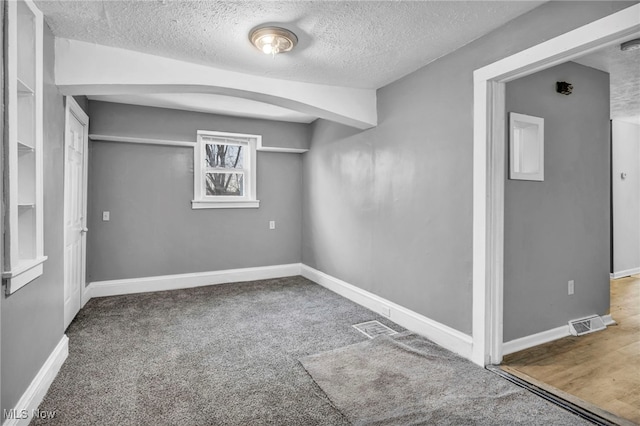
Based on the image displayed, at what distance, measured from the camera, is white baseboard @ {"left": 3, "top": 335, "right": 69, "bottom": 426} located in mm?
1765

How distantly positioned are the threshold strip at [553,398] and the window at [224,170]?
3.82 metres

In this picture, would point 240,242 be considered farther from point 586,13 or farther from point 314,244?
point 586,13

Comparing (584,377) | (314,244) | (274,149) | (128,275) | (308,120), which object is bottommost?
(584,377)

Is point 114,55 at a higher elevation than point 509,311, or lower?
higher

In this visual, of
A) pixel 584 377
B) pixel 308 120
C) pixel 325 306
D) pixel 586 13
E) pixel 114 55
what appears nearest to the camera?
pixel 586 13

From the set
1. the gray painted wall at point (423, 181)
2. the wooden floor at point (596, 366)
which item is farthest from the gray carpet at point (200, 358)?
the wooden floor at point (596, 366)

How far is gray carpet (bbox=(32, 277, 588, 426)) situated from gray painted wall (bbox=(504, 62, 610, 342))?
865 millimetres

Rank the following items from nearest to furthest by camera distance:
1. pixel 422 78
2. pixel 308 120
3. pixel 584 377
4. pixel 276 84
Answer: pixel 584 377
pixel 422 78
pixel 276 84
pixel 308 120

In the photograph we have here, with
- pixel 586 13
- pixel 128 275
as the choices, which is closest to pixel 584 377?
pixel 586 13

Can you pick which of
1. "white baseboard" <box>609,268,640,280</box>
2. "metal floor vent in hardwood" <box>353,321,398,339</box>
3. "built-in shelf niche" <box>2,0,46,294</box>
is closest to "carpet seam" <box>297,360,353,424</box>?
"metal floor vent in hardwood" <box>353,321,398,339</box>

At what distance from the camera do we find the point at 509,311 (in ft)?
8.90

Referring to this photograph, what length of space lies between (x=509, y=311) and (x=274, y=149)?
12.3 feet

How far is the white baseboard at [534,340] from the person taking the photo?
2.70 meters

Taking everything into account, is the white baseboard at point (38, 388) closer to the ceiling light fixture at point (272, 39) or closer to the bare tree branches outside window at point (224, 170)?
the ceiling light fixture at point (272, 39)
